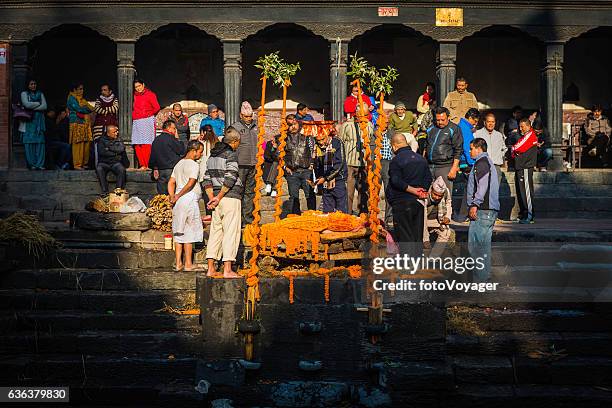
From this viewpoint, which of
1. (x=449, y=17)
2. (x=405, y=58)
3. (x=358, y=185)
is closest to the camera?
(x=358, y=185)

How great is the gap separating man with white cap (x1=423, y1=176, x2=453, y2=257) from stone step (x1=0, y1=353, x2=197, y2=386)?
400 centimetres

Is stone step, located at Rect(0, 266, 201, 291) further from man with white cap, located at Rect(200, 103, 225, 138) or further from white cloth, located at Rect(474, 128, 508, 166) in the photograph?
man with white cap, located at Rect(200, 103, 225, 138)

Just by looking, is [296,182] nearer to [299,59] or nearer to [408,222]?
[408,222]

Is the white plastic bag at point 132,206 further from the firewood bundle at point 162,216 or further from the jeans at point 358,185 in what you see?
the jeans at point 358,185

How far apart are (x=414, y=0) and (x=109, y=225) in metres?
10.0

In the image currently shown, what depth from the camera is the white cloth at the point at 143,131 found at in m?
19.6

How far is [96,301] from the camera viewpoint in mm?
11625

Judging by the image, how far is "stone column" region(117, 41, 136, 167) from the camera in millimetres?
20047

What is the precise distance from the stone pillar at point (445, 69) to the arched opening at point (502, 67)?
10.2 feet

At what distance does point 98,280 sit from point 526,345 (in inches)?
221

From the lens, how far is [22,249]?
12500 mm

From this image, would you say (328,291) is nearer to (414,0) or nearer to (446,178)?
(446,178)

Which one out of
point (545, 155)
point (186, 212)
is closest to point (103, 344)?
point (186, 212)

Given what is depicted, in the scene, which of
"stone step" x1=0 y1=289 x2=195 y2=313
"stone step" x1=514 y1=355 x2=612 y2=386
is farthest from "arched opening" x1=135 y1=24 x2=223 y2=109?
"stone step" x1=514 y1=355 x2=612 y2=386
